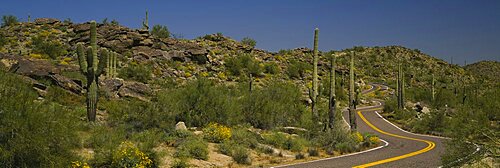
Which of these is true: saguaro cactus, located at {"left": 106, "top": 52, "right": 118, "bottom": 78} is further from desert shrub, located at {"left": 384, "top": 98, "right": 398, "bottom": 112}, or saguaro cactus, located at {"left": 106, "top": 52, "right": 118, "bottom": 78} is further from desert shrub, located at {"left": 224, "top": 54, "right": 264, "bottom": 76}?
desert shrub, located at {"left": 384, "top": 98, "right": 398, "bottom": 112}

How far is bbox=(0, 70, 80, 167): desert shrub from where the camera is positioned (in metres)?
8.23

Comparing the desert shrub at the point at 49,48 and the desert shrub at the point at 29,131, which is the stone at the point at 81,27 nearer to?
the desert shrub at the point at 49,48

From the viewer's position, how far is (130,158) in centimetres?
1126

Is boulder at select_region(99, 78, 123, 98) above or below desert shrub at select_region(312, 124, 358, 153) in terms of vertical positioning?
above

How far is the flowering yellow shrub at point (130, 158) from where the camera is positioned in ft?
36.6

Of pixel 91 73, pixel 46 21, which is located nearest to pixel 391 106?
pixel 91 73

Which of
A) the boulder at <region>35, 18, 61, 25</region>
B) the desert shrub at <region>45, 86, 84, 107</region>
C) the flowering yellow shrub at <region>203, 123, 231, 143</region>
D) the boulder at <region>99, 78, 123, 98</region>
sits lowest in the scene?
the flowering yellow shrub at <region>203, 123, 231, 143</region>

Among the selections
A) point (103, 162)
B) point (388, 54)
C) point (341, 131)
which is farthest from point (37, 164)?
point (388, 54)

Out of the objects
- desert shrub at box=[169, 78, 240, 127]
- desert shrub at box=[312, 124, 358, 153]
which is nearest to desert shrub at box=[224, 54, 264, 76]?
desert shrub at box=[169, 78, 240, 127]

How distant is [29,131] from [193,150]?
642 cm

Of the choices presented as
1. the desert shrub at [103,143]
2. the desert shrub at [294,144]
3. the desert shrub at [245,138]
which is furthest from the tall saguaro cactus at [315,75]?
the desert shrub at [103,143]

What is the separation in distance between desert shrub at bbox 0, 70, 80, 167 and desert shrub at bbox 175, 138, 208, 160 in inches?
176

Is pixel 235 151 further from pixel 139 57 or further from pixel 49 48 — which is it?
pixel 49 48

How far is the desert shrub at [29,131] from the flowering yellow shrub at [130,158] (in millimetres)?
1503
